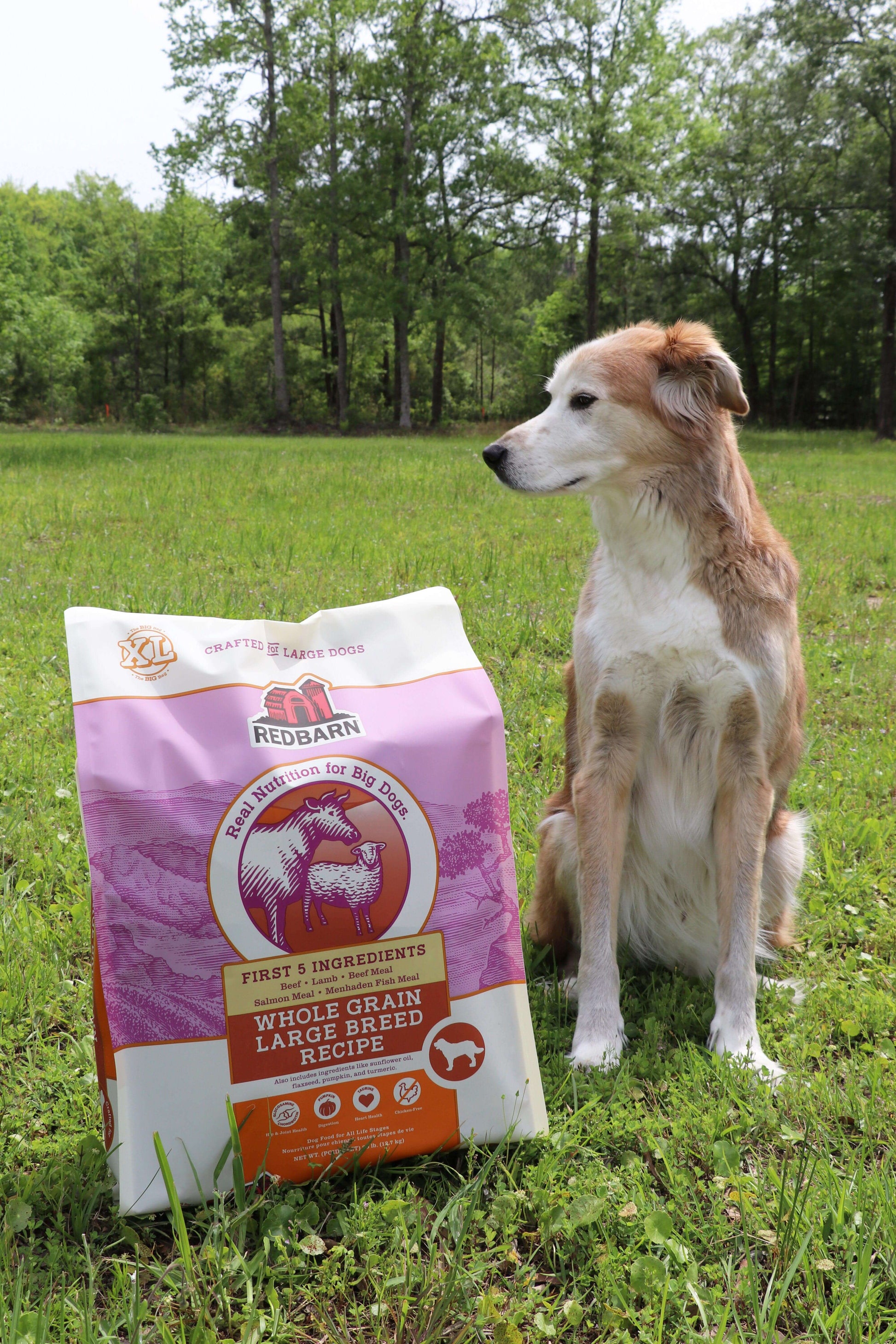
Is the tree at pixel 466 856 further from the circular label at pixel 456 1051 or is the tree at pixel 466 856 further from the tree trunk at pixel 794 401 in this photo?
the tree trunk at pixel 794 401

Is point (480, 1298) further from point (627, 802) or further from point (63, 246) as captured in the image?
point (63, 246)

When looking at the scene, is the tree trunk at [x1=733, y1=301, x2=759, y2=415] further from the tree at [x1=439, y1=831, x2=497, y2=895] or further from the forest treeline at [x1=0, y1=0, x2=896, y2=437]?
the tree at [x1=439, y1=831, x2=497, y2=895]

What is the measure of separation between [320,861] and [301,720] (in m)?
0.29

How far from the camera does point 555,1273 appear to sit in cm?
164

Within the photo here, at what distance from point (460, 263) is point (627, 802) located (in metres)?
31.2

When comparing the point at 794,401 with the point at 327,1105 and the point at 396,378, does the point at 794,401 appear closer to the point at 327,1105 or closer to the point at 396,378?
the point at 396,378

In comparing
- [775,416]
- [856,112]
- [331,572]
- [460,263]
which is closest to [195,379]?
[460,263]

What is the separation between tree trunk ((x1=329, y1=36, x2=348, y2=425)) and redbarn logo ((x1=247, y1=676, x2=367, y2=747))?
28.9 metres

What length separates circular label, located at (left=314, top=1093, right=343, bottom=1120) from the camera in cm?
167

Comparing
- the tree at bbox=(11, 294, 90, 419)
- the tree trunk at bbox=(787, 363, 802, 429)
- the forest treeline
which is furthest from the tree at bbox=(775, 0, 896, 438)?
the tree at bbox=(11, 294, 90, 419)

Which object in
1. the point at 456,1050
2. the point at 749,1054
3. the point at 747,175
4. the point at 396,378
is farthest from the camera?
the point at 396,378

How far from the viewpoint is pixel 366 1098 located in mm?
1699

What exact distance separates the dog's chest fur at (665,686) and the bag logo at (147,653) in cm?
111

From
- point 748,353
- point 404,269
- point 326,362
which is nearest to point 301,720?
point 404,269
